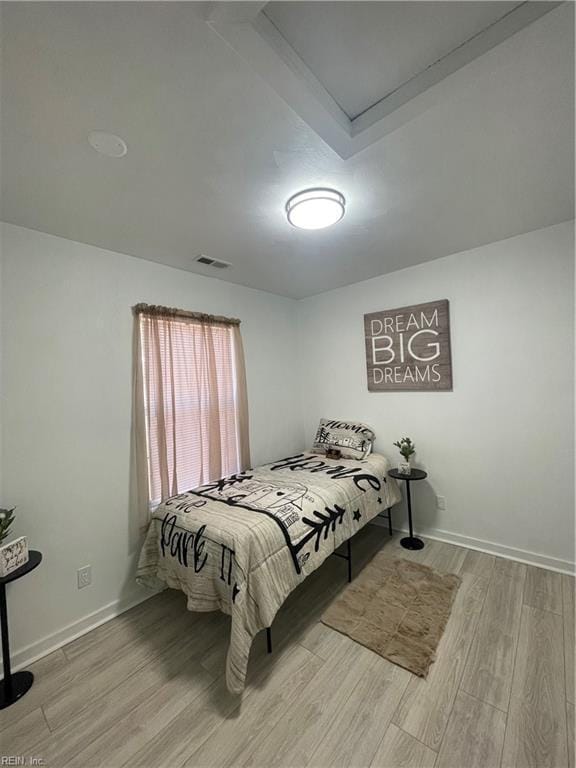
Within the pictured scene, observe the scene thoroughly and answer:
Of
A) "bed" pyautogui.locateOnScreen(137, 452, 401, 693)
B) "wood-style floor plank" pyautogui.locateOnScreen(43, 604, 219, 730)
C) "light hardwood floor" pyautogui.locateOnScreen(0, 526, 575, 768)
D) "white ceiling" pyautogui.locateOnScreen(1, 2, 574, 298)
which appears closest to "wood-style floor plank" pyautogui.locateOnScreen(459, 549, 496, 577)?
"light hardwood floor" pyautogui.locateOnScreen(0, 526, 575, 768)

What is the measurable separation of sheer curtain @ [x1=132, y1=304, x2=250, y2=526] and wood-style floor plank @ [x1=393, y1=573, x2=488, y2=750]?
74.8 inches

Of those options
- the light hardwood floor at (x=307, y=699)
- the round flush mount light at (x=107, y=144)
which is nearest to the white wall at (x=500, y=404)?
the light hardwood floor at (x=307, y=699)

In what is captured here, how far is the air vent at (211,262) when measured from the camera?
2528 mm

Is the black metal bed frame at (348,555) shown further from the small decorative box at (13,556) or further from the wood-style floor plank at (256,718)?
the small decorative box at (13,556)

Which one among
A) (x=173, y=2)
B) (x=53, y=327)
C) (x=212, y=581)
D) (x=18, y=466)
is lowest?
(x=212, y=581)

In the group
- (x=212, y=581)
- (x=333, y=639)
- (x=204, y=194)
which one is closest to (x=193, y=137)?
(x=204, y=194)

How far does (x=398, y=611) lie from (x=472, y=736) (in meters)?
0.72

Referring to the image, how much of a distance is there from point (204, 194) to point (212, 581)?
2150 mm

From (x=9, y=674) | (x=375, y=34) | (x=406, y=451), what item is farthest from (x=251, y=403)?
(x=375, y=34)

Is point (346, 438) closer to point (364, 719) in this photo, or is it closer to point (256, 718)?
point (364, 719)

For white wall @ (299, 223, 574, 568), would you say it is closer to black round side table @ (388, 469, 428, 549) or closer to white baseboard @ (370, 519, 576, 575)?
white baseboard @ (370, 519, 576, 575)

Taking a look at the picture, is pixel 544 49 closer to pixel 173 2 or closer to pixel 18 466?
pixel 173 2

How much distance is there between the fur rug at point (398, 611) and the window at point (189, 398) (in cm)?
143

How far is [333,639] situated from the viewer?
1850 millimetres
